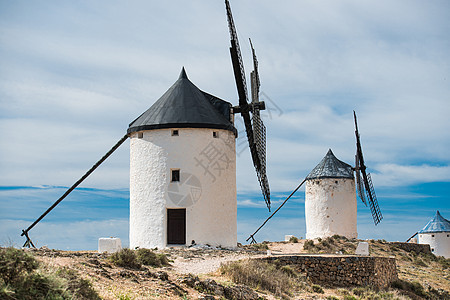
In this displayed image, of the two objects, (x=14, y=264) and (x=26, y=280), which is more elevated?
(x=14, y=264)

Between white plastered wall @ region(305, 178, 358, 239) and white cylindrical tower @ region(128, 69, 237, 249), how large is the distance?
11446 millimetres

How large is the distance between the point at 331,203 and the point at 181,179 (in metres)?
13.4

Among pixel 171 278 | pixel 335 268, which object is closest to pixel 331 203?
pixel 335 268

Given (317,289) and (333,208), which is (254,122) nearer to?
(317,289)

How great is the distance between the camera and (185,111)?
55.8ft

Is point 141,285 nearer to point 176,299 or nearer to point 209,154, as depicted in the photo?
point 176,299

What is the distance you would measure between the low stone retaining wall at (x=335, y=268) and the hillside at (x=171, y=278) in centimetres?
31

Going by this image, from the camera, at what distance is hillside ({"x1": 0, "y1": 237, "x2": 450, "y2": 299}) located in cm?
644

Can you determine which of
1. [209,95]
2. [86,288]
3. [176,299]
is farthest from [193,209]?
[86,288]

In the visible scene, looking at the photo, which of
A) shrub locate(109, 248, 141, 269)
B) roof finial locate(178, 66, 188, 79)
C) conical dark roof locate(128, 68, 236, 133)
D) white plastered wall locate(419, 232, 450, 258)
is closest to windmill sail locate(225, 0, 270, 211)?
conical dark roof locate(128, 68, 236, 133)

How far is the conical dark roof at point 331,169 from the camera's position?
27.9m

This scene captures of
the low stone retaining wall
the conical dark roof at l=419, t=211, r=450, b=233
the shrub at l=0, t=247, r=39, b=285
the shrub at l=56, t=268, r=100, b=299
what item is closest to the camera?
the shrub at l=0, t=247, r=39, b=285

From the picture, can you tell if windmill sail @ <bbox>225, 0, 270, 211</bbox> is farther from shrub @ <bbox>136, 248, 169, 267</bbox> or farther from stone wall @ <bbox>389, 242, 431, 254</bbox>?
stone wall @ <bbox>389, 242, 431, 254</bbox>

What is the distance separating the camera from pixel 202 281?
939 cm
